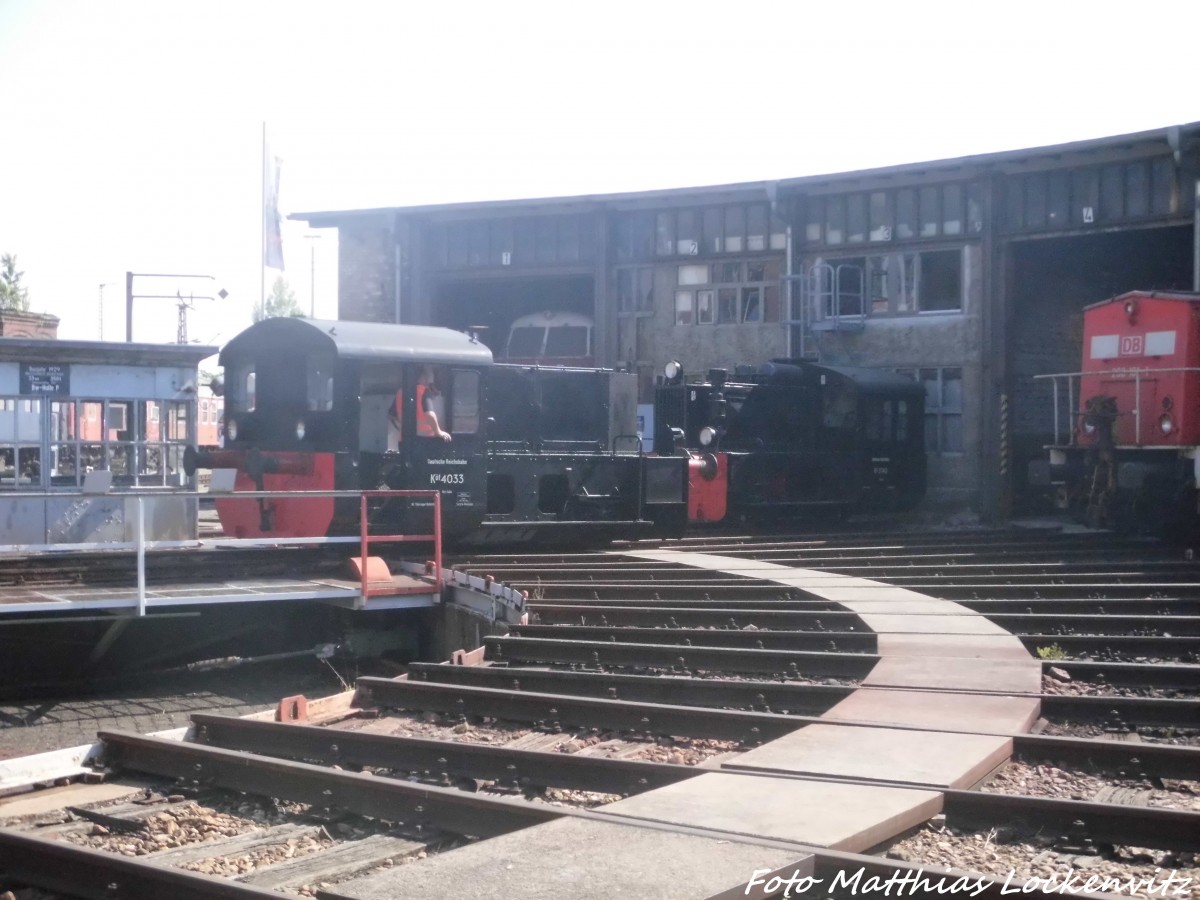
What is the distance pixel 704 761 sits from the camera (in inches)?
249

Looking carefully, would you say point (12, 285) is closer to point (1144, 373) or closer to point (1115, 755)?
point (1144, 373)

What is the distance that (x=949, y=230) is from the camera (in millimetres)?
24250

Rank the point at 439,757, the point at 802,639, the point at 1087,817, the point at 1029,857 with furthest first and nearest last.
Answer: the point at 802,639 < the point at 439,757 < the point at 1087,817 < the point at 1029,857

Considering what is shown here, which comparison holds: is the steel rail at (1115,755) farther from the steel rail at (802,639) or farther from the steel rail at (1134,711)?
the steel rail at (802,639)

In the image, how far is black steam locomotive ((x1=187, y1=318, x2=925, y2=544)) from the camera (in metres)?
13.8

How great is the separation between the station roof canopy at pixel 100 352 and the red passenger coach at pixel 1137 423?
1272 cm

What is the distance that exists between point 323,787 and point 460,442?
863 cm

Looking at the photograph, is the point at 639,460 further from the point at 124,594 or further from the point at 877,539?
the point at 124,594

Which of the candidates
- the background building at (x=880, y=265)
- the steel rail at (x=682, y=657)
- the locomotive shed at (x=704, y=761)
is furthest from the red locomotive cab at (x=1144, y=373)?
the steel rail at (x=682, y=657)

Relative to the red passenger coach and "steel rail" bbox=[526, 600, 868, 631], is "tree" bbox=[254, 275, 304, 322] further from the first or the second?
"steel rail" bbox=[526, 600, 868, 631]

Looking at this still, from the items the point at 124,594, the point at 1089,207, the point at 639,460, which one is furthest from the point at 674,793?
the point at 1089,207

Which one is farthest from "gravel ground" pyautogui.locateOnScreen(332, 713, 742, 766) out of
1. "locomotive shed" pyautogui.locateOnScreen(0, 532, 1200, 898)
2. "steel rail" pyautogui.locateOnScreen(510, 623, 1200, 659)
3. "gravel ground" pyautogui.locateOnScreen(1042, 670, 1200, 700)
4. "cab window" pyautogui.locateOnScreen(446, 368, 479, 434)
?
"cab window" pyautogui.locateOnScreen(446, 368, 479, 434)

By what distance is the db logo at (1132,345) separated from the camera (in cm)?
1769

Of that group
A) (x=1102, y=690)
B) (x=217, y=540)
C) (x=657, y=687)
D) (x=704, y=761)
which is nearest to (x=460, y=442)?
(x=217, y=540)
